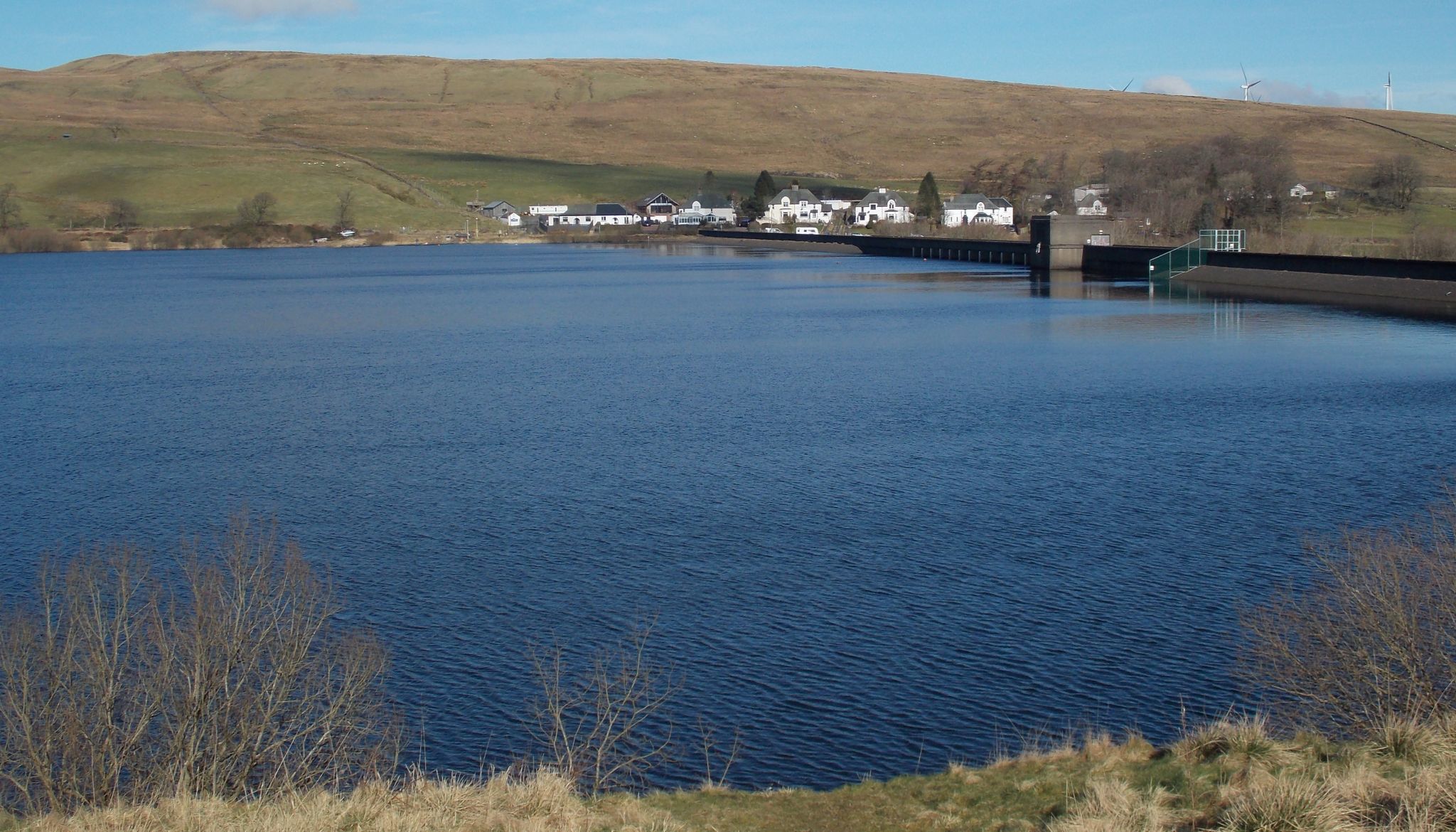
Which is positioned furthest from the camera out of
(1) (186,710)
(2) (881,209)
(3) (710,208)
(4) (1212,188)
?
(3) (710,208)

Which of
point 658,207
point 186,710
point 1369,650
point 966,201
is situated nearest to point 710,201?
point 658,207

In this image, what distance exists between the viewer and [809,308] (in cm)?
5081

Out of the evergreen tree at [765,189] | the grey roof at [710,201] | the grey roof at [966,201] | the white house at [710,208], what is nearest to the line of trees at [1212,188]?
the grey roof at [966,201]

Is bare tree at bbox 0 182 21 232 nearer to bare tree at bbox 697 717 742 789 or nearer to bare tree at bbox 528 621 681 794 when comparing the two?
bare tree at bbox 528 621 681 794

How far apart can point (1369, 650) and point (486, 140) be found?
173501 millimetres

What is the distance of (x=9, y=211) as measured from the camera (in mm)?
112250

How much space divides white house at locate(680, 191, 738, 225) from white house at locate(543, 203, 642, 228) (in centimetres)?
582

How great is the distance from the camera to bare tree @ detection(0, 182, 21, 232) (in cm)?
11106

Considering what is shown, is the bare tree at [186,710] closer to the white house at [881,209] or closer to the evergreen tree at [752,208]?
the white house at [881,209]

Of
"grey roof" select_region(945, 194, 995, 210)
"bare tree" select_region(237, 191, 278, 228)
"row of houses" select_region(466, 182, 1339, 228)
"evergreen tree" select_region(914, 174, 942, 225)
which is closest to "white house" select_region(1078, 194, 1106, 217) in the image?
"row of houses" select_region(466, 182, 1339, 228)

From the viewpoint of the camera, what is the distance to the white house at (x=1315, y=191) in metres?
95.9

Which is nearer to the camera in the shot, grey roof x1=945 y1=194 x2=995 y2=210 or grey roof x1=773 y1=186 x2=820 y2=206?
grey roof x1=945 y1=194 x2=995 y2=210

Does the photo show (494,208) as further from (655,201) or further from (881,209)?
(881,209)

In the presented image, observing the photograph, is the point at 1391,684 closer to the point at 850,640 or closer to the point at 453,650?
the point at 850,640
